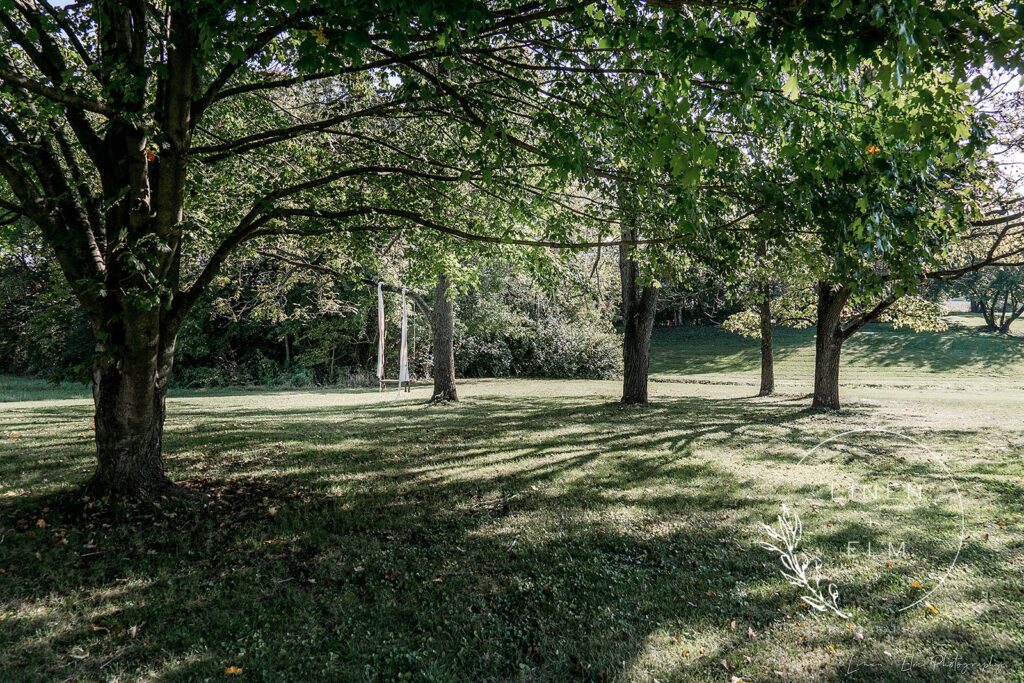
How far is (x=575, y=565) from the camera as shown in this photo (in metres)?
4.85

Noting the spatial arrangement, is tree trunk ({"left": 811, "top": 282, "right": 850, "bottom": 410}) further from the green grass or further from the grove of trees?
the green grass

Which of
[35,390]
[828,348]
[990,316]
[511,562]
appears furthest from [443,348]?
[990,316]

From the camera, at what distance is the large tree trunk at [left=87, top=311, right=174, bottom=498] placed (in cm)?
583

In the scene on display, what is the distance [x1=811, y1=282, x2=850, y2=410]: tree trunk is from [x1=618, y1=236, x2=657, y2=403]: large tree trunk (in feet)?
14.6

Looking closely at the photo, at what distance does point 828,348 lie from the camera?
52.1ft

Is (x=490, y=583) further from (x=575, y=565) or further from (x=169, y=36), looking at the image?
(x=169, y=36)

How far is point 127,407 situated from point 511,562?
4209mm

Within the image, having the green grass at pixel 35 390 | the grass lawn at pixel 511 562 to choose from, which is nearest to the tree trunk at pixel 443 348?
the grass lawn at pixel 511 562

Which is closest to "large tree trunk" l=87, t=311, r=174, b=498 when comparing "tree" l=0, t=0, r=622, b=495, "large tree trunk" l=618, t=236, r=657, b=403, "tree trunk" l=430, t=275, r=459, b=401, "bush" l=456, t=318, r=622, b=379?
"tree" l=0, t=0, r=622, b=495

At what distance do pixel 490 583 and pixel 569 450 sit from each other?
17.3ft

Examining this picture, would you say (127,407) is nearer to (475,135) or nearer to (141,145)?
(141,145)

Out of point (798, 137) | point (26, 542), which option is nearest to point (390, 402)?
point (26, 542)

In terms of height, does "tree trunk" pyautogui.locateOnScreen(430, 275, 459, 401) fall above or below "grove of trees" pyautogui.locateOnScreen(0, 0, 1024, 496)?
below

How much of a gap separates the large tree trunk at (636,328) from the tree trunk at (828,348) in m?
4.46
